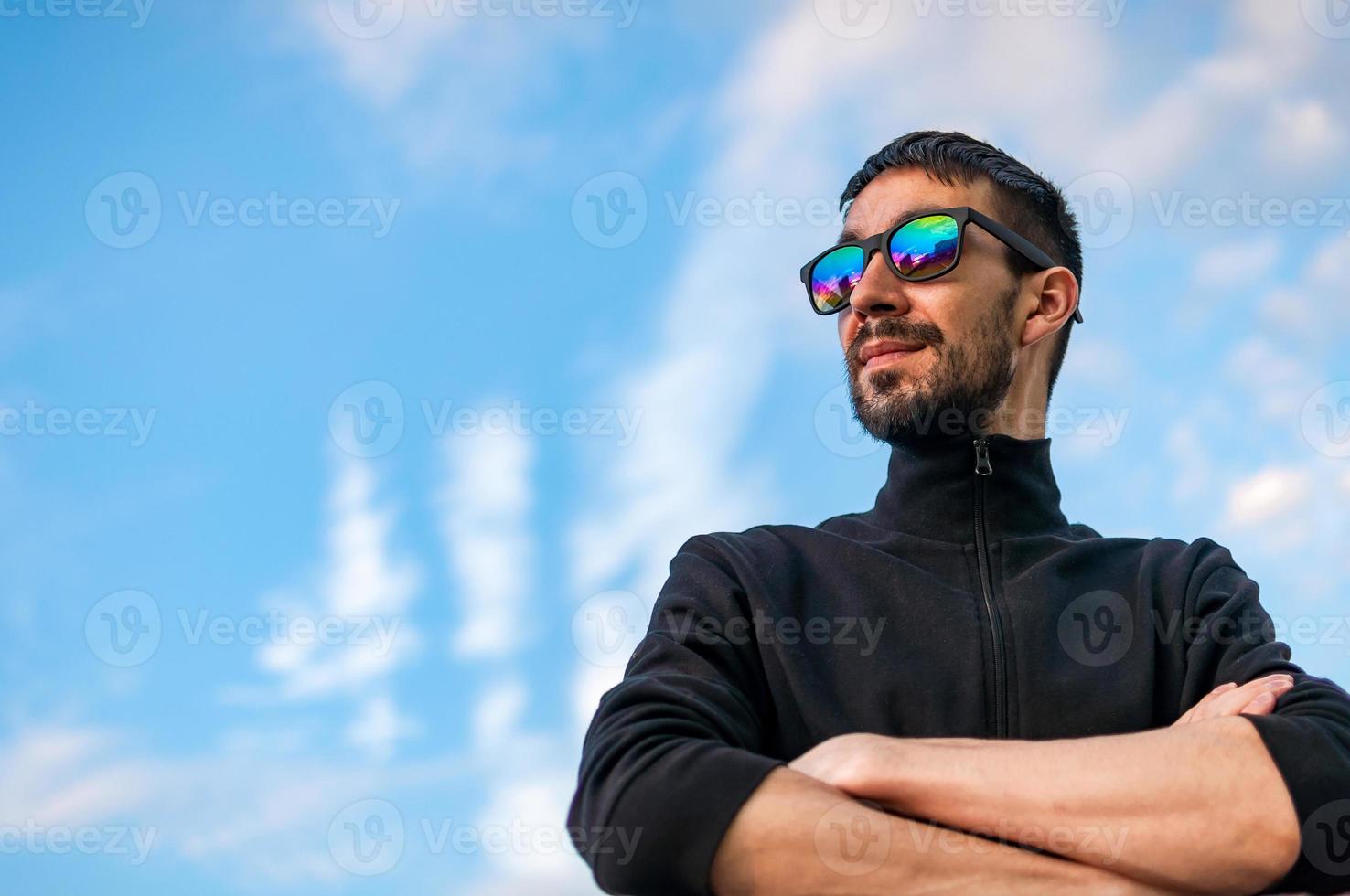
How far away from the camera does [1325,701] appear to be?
3.11 m

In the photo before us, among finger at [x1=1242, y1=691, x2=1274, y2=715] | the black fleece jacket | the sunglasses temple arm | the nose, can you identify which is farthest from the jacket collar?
finger at [x1=1242, y1=691, x2=1274, y2=715]

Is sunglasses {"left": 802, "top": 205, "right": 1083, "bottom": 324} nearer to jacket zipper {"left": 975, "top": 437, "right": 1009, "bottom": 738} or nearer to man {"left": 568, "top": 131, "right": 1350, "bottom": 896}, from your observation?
man {"left": 568, "top": 131, "right": 1350, "bottom": 896}

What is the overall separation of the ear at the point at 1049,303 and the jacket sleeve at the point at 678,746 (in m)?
1.60

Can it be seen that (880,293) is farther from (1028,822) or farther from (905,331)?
(1028,822)

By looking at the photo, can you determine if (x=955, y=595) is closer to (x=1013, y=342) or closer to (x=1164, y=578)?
(x=1164, y=578)

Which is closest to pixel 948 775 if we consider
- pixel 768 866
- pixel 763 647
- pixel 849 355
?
pixel 768 866

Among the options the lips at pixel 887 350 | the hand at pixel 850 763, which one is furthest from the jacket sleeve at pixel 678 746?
the lips at pixel 887 350

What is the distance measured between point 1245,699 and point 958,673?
2.50ft

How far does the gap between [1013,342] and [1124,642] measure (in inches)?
48.1

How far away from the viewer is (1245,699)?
321 centimetres

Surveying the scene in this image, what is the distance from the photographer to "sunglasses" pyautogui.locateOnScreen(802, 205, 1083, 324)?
165 inches

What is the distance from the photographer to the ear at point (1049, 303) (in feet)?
14.8

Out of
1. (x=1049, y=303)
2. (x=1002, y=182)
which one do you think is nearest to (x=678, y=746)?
(x=1049, y=303)

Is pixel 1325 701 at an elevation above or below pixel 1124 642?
below
